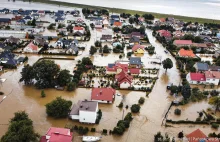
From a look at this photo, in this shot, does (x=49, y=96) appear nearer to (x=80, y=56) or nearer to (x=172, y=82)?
(x=80, y=56)

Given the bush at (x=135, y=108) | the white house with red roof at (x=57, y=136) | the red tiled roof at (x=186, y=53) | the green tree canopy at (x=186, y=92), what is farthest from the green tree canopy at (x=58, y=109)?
the red tiled roof at (x=186, y=53)

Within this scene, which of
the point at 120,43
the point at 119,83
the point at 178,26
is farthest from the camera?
the point at 178,26

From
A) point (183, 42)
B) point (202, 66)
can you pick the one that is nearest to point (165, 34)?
point (183, 42)

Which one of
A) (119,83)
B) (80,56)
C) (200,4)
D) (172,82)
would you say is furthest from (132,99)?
(200,4)

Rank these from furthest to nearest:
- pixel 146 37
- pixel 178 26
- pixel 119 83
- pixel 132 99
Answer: pixel 178 26
pixel 146 37
pixel 119 83
pixel 132 99

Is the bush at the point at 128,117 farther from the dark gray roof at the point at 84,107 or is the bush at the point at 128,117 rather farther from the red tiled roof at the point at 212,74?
the red tiled roof at the point at 212,74

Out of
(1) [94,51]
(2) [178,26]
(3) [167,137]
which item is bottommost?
(3) [167,137]
